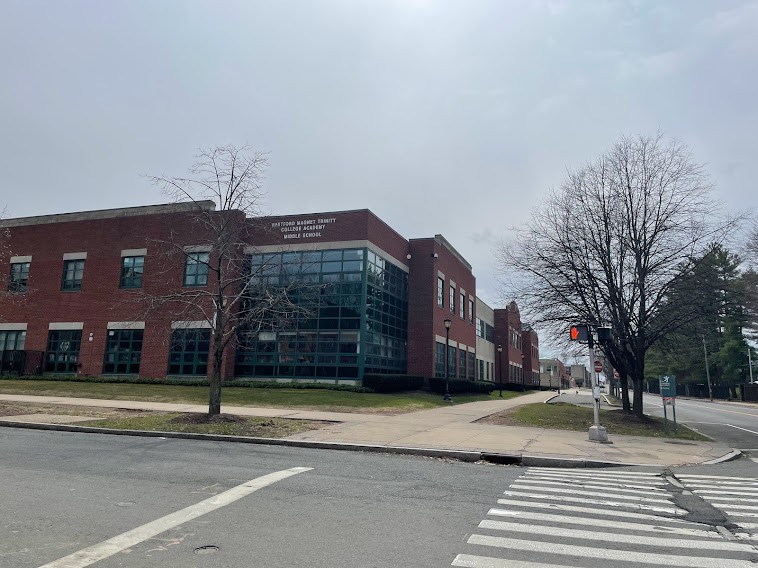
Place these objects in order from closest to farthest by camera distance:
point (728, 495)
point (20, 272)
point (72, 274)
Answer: point (728, 495) < point (72, 274) < point (20, 272)

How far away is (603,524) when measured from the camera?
239 inches

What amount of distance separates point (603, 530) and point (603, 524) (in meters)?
0.28

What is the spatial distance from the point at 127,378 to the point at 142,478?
26.6 m

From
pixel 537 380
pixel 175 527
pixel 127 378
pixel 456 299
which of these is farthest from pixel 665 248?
pixel 537 380

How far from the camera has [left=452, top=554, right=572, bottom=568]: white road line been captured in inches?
182

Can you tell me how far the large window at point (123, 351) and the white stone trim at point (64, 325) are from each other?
2.36m

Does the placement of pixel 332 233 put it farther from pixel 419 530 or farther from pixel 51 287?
pixel 419 530

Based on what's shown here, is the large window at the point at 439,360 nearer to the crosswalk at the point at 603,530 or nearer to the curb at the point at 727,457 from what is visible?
the curb at the point at 727,457

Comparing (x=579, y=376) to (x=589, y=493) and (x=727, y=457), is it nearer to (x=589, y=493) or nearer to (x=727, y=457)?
(x=727, y=457)

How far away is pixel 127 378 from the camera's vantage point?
32156 millimetres

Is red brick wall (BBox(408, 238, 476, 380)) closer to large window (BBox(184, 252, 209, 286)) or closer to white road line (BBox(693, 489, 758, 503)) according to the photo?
large window (BBox(184, 252, 209, 286))

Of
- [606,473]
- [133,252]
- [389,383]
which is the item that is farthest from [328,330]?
[606,473]

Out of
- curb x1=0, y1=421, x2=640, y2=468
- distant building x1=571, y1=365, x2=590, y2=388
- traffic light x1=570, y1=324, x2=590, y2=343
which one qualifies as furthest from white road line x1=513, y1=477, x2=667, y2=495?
distant building x1=571, y1=365, x2=590, y2=388

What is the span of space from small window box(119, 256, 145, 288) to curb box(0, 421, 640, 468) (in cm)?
2021
